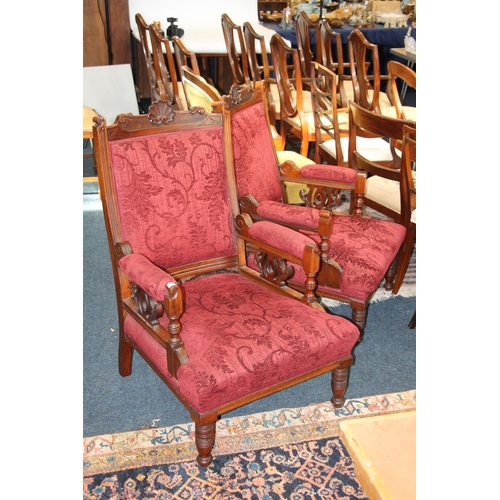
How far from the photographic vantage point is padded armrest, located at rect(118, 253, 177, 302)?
1.61 metres

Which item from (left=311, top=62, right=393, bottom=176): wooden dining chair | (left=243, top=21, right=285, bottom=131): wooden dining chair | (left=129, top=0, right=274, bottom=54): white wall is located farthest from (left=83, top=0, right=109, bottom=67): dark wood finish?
(left=311, top=62, right=393, bottom=176): wooden dining chair

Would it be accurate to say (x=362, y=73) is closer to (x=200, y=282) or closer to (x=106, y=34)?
(x=200, y=282)

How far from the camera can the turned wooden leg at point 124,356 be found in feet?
6.81

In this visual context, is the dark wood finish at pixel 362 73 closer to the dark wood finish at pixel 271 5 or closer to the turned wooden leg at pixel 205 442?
the turned wooden leg at pixel 205 442

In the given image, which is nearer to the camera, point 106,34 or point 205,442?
point 205,442

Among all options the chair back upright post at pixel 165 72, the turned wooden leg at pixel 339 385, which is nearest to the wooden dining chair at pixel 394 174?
the turned wooden leg at pixel 339 385

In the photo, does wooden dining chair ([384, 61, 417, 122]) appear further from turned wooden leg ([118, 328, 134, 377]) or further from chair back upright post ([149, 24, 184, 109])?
turned wooden leg ([118, 328, 134, 377])

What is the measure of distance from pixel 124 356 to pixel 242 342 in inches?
25.5

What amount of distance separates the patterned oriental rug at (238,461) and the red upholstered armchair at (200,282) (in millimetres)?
77

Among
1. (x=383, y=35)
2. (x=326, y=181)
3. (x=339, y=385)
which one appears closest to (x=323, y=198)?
(x=326, y=181)

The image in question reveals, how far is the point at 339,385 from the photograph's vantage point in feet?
6.48

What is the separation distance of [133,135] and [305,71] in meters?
3.13

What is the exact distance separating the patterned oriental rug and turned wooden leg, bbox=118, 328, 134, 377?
0.99 ft
